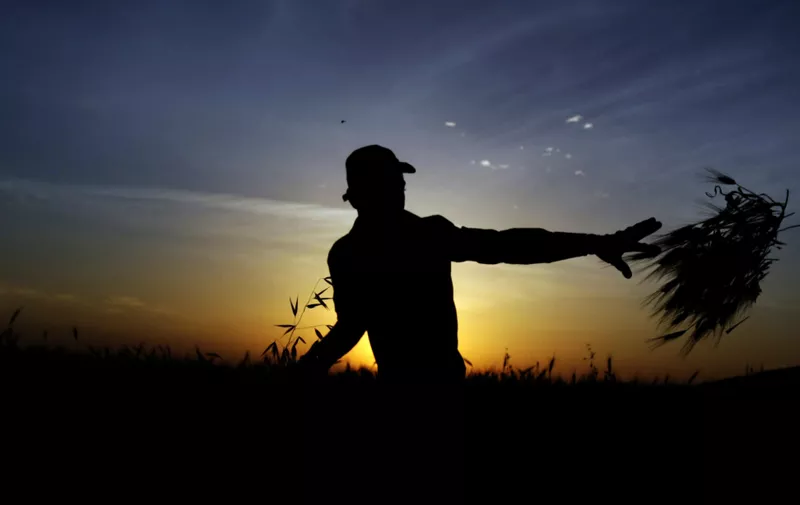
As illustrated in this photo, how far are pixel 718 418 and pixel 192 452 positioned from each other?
13.1ft

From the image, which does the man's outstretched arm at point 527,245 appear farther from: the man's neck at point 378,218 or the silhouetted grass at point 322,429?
the silhouetted grass at point 322,429

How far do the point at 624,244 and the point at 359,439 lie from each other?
1911 mm

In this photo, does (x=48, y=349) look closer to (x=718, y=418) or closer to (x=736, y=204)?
(x=718, y=418)

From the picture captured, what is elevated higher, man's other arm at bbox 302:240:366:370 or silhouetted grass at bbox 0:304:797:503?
man's other arm at bbox 302:240:366:370

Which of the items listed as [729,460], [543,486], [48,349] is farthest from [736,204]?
[48,349]

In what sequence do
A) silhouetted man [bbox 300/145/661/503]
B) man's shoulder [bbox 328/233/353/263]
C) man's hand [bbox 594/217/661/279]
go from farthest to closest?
man's shoulder [bbox 328/233/353/263], man's hand [bbox 594/217/661/279], silhouetted man [bbox 300/145/661/503]

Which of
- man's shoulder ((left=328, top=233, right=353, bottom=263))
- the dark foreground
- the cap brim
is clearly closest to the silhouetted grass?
the dark foreground

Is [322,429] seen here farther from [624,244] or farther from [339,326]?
[624,244]

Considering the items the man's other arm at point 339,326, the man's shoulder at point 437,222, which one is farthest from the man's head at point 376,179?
the man's other arm at point 339,326

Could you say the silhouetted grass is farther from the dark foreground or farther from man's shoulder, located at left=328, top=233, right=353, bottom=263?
man's shoulder, located at left=328, top=233, right=353, bottom=263

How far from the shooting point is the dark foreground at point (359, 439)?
137 inches

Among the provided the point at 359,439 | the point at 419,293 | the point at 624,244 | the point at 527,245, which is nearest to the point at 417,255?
the point at 419,293

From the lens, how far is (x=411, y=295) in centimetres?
322

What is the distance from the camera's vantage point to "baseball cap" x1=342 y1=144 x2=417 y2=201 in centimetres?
317
